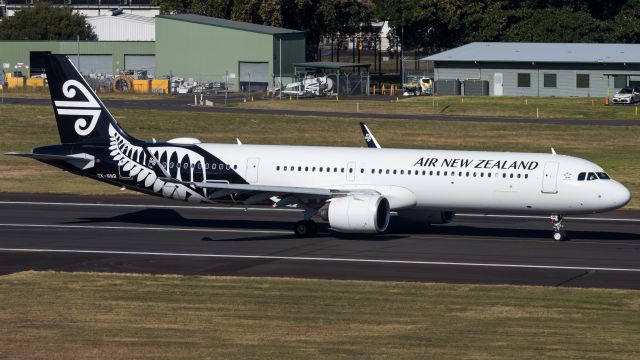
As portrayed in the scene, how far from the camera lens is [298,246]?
46719 millimetres

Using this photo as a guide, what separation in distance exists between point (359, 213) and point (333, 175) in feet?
11.0

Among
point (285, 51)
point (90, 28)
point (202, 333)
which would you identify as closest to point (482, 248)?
point (202, 333)

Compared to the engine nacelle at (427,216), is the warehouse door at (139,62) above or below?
above

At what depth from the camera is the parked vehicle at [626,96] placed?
118 m

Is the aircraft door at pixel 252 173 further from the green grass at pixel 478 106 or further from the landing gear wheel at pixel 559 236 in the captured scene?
the green grass at pixel 478 106

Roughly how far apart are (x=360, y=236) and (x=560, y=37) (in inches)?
4047

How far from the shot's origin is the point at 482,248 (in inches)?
1812

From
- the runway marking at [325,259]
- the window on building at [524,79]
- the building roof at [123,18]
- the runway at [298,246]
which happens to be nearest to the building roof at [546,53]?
the window on building at [524,79]

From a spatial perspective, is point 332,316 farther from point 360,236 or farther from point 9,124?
point 9,124

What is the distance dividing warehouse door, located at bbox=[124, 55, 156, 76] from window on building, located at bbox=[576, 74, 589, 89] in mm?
57947

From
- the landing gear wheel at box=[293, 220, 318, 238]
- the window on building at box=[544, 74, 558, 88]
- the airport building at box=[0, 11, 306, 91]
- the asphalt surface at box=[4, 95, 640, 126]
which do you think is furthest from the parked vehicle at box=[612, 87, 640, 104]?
the landing gear wheel at box=[293, 220, 318, 238]

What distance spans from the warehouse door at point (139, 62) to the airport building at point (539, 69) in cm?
4165

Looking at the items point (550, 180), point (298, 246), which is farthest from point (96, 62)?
point (550, 180)

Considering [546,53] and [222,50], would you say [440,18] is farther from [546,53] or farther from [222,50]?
[222,50]
